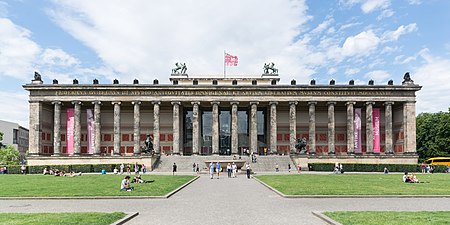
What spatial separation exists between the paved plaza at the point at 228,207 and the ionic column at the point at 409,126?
5381 cm

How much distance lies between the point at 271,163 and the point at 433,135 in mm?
43186

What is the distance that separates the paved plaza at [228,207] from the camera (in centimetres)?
1541

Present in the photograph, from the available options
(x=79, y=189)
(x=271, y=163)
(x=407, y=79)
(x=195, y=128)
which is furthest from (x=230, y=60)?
(x=79, y=189)

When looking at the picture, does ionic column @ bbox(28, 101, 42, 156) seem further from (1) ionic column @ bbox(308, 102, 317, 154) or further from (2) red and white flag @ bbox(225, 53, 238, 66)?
(1) ionic column @ bbox(308, 102, 317, 154)

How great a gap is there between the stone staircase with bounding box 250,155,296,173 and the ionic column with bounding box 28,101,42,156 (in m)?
37.2

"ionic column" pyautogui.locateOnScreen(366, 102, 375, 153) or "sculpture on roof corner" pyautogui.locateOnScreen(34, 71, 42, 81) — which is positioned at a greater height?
"sculpture on roof corner" pyautogui.locateOnScreen(34, 71, 42, 81)

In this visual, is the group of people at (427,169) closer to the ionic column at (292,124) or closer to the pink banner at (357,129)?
the pink banner at (357,129)

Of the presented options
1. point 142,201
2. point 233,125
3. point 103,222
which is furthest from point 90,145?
point 103,222

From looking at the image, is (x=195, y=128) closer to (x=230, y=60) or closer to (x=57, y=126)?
(x=230, y=60)

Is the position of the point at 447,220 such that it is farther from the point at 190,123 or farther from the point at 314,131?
the point at 190,123

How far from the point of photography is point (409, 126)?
238ft

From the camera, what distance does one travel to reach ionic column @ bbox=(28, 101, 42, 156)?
70.0 m

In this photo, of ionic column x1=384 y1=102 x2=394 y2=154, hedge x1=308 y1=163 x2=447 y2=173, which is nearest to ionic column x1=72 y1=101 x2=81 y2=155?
hedge x1=308 y1=163 x2=447 y2=173

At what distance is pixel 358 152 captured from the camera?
239 ft
